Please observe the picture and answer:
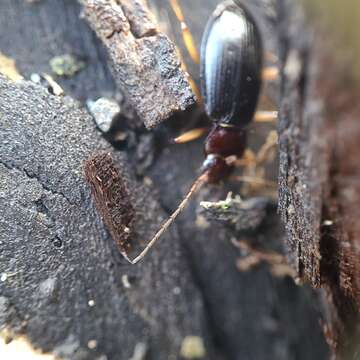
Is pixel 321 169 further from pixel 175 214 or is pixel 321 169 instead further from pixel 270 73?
pixel 270 73

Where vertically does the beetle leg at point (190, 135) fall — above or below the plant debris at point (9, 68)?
below

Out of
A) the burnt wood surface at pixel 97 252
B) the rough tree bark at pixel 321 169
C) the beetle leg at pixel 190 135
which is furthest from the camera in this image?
the beetle leg at pixel 190 135

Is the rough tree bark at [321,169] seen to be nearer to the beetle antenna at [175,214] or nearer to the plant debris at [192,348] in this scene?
the beetle antenna at [175,214]

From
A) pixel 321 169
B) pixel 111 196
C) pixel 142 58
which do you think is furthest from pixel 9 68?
pixel 321 169

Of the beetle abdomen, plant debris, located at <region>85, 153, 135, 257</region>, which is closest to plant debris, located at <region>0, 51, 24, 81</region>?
plant debris, located at <region>85, 153, 135, 257</region>

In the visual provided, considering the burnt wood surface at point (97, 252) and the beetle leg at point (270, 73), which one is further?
the beetle leg at point (270, 73)

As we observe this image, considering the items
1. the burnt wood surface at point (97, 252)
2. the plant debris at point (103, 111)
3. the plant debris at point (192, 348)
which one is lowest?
the plant debris at point (192, 348)

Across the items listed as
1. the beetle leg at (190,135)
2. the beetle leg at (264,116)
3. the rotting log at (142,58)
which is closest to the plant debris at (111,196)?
the rotting log at (142,58)

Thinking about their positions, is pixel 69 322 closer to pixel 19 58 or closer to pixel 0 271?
pixel 0 271
